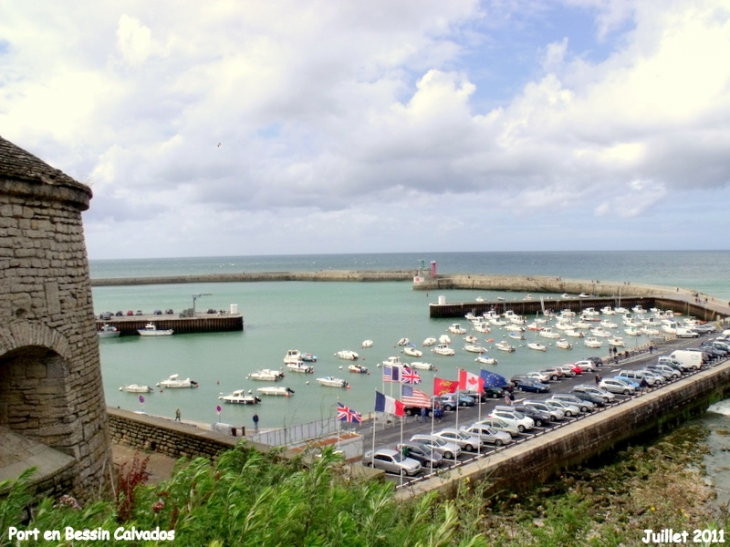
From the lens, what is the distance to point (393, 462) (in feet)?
55.0

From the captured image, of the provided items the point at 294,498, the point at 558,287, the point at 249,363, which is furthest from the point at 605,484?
the point at 558,287

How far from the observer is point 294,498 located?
511cm

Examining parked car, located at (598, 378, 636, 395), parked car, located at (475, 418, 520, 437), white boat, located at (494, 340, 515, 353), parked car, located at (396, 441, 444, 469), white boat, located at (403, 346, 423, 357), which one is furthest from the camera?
white boat, located at (494, 340, 515, 353)

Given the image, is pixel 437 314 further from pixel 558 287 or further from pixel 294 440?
pixel 294 440

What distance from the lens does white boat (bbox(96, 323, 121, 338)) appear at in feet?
191

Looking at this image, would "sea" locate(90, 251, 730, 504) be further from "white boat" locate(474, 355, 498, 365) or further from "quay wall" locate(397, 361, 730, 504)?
"quay wall" locate(397, 361, 730, 504)

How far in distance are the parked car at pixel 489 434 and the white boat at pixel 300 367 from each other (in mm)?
20485

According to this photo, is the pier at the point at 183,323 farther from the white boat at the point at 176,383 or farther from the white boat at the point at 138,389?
the white boat at the point at 138,389

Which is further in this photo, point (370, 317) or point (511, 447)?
point (370, 317)

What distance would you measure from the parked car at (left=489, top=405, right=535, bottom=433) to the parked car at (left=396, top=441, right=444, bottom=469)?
14.0 ft

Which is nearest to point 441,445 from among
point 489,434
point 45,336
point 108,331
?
point 489,434

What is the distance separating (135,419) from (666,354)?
34477mm

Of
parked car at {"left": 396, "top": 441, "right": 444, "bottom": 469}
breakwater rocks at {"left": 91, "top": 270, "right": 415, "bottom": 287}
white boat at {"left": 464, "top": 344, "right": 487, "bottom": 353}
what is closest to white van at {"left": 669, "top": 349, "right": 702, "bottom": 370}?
white boat at {"left": 464, "top": 344, "right": 487, "bottom": 353}

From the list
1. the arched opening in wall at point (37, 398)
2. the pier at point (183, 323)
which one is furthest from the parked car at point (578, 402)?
the pier at point (183, 323)
